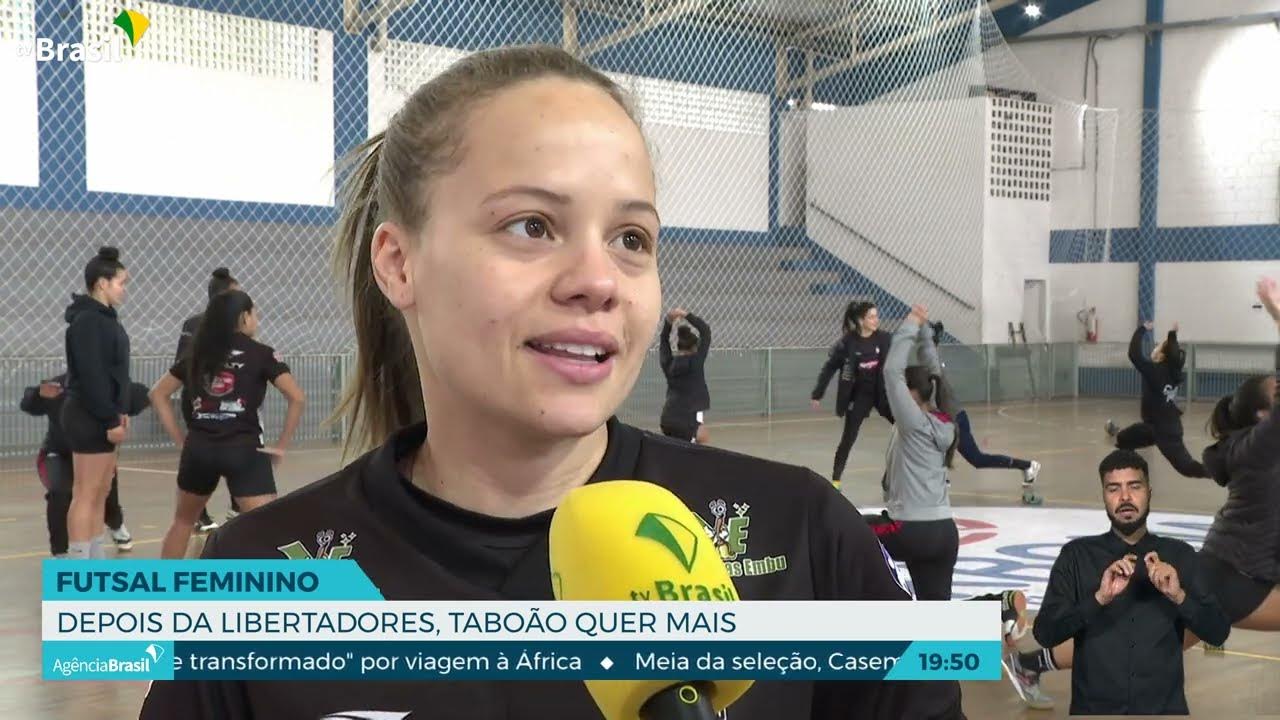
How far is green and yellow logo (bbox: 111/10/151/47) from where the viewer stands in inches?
545

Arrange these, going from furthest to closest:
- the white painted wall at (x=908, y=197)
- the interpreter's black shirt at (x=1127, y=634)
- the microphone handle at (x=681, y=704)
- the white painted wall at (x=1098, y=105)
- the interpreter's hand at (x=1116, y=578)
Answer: the white painted wall at (x=1098, y=105)
the white painted wall at (x=908, y=197)
the interpreter's black shirt at (x=1127, y=634)
the interpreter's hand at (x=1116, y=578)
the microphone handle at (x=681, y=704)

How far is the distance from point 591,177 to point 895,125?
52.0ft

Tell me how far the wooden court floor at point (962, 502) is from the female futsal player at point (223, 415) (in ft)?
3.14

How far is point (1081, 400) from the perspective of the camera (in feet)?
78.0

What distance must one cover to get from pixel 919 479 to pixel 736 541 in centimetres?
463

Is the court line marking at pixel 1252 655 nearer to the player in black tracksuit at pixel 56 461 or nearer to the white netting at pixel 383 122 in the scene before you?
the player in black tracksuit at pixel 56 461

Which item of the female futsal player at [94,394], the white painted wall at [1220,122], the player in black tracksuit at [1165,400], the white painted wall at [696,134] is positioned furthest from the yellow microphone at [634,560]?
the white painted wall at [1220,122]

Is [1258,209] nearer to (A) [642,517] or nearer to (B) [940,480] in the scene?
(B) [940,480]

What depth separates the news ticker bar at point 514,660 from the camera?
38.4 inches

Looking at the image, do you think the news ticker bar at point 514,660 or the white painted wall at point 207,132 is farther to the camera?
the white painted wall at point 207,132

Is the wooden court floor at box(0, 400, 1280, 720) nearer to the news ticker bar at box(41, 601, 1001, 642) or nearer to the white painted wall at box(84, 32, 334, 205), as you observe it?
the white painted wall at box(84, 32, 334, 205)

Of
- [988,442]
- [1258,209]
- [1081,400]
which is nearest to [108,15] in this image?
[988,442]

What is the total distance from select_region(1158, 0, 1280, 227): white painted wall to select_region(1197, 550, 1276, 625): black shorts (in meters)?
18.6

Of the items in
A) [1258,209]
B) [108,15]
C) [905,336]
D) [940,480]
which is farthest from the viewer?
[1258,209]
